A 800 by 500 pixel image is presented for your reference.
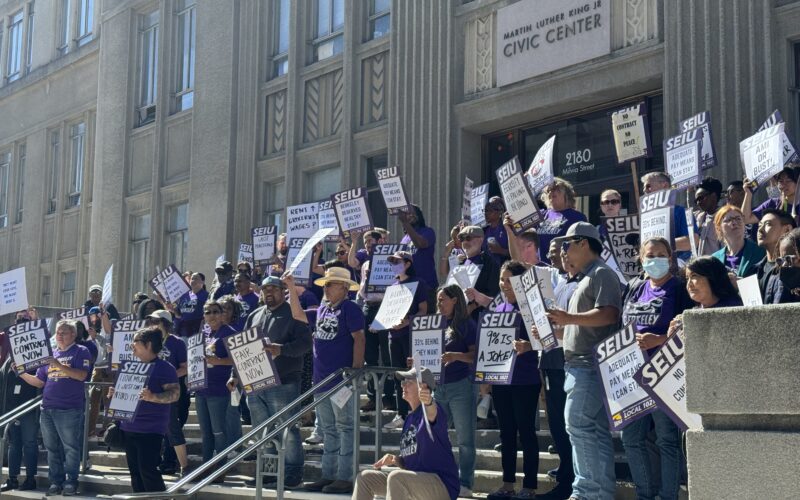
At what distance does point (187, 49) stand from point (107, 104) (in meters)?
3.28

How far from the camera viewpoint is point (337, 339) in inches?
449

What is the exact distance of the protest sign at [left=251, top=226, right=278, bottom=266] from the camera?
17047 mm

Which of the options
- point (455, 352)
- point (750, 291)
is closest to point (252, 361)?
point (455, 352)

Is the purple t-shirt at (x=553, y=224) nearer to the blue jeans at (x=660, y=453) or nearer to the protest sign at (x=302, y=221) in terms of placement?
the blue jeans at (x=660, y=453)

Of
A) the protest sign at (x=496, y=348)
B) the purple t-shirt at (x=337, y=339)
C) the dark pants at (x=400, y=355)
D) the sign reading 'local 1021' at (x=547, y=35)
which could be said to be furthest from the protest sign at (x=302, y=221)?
the protest sign at (x=496, y=348)

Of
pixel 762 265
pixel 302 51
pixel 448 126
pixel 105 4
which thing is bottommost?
pixel 762 265

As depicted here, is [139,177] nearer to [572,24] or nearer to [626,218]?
[572,24]

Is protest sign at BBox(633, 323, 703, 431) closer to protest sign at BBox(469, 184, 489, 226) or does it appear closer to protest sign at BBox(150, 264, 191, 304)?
protest sign at BBox(469, 184, 489, 226)

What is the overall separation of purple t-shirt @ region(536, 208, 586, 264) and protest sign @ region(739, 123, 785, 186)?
1.68 meters

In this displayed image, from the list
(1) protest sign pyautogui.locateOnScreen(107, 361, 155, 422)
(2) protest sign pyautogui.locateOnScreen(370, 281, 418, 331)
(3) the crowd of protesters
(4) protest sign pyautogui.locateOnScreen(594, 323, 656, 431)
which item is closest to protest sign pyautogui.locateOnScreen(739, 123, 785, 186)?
(3) the crowd of protesters

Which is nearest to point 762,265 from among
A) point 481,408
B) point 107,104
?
point 481,408

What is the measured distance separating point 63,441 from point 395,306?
458 centimetres

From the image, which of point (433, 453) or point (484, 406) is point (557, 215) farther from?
point (433, 453)

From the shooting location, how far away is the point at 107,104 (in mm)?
27547
